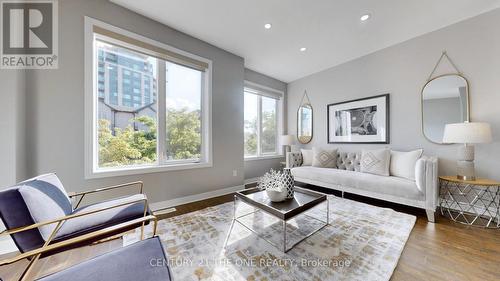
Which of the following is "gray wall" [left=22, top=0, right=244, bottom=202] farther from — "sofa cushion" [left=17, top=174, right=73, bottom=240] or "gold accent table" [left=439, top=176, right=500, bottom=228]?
"gold accent table" [left=439, top=176, right=500, bottom=228]

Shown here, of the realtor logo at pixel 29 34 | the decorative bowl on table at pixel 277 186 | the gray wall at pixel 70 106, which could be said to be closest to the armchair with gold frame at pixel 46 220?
the gray wall at pixel 70 106

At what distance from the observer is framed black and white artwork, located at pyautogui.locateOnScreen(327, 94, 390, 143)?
3328mm

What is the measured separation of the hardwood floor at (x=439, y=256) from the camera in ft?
4.49

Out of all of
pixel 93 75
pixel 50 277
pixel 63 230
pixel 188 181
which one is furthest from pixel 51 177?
pixel 188 181

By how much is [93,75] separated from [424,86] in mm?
4790

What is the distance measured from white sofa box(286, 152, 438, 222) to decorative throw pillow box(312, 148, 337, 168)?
0.11 metres

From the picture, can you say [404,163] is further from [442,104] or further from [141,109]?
[141,109]

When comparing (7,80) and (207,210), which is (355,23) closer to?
(207,210)

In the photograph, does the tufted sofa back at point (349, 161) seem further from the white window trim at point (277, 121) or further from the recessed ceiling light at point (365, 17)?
the recessed ceiling light at point (365, 17)

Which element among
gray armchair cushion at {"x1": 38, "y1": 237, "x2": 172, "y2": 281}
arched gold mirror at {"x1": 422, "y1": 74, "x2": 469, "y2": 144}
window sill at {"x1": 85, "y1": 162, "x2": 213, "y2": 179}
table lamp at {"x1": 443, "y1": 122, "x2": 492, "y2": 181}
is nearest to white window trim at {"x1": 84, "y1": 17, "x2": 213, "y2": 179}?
window sill at {"x1": 85, "y1": 162, "x2": 213, "y2": 179}

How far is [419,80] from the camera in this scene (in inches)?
116

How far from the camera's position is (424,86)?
2.89 m

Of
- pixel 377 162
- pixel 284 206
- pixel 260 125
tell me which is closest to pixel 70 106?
pixel 284 206

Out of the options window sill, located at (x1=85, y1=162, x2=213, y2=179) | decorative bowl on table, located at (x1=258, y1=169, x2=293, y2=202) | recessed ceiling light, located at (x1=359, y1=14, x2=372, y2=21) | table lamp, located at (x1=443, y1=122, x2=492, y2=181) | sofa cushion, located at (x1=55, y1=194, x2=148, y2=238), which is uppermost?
recessed ceiling light, located at (x1=359, y1=14, x2=372, y2=21)
